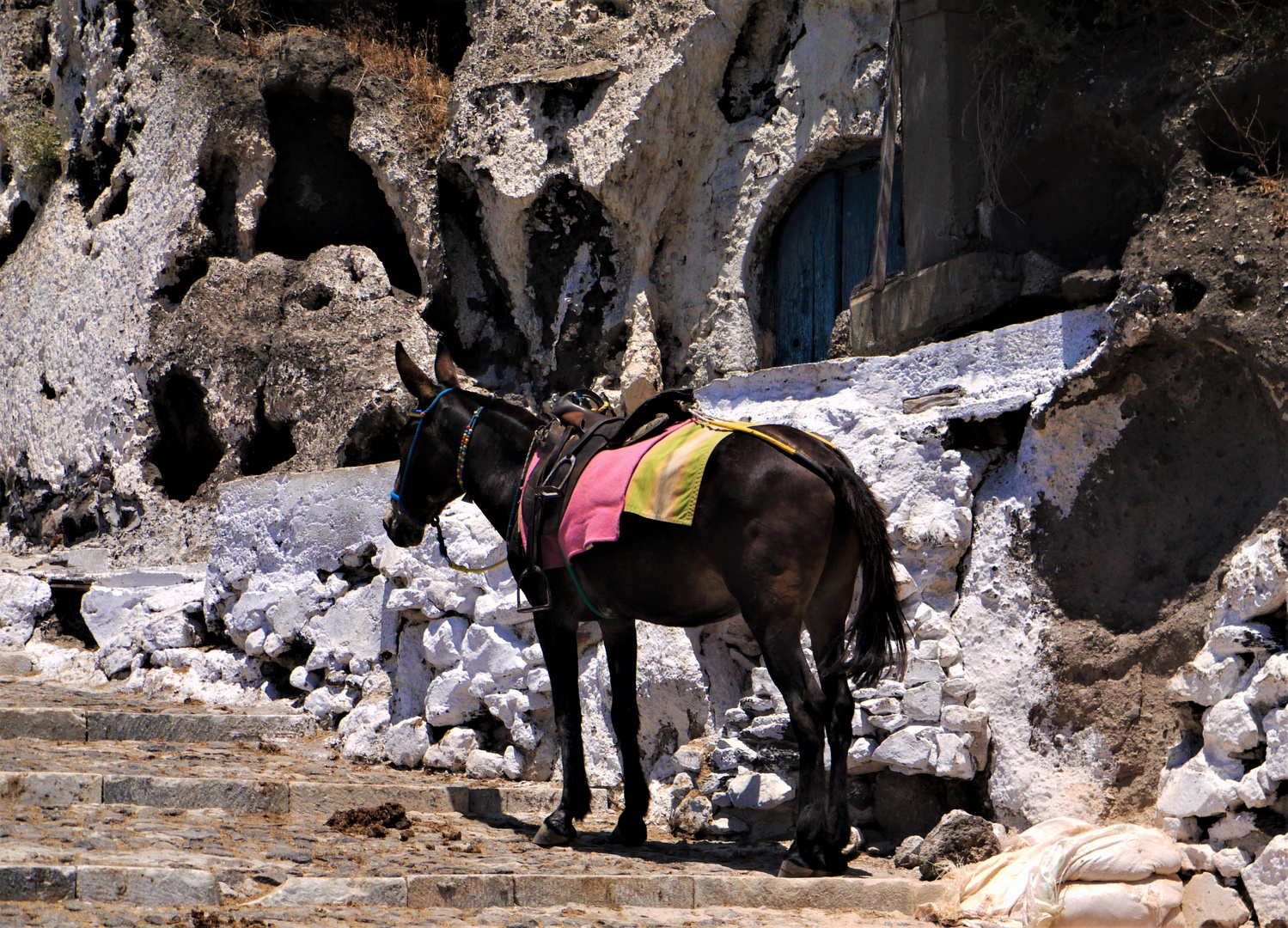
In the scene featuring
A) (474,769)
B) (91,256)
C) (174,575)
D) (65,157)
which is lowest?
(474,769)

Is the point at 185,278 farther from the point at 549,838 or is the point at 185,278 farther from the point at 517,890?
the point at 517,890

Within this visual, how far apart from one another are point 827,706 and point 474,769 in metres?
2.54

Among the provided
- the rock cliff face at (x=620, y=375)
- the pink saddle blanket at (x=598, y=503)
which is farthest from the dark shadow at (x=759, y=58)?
the pink saddle blanket at (x=598, y=503)

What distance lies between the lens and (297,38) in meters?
12.4

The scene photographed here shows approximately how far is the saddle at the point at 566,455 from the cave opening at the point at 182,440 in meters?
7.71

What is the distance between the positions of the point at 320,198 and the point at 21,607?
5552 mm

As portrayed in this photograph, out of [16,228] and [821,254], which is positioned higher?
[16,228]

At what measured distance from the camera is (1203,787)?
4.13 m

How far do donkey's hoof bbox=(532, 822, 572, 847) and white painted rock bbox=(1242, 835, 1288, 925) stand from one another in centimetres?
255

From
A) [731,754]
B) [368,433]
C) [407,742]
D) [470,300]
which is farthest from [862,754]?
[470,300]

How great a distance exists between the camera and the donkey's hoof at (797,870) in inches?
171

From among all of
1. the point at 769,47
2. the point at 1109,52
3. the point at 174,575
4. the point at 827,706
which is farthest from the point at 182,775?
the point at 769,47

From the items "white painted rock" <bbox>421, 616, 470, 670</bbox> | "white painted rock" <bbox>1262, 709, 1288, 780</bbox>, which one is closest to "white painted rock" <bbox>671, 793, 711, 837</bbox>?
"white painted rock" <bbox>421, 616, 470, 670</bbox>

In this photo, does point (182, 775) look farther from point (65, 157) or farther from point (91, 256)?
point (65, 157)
